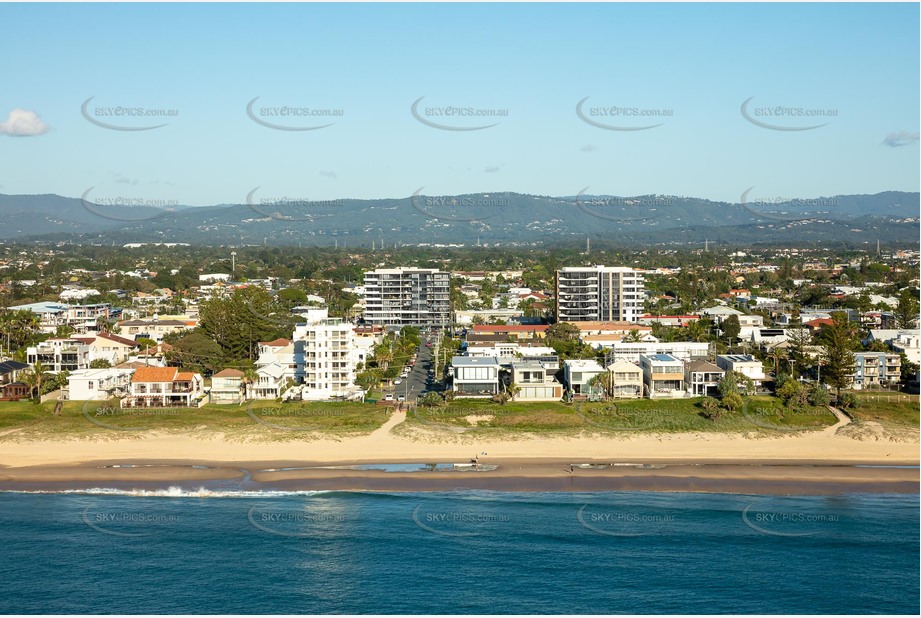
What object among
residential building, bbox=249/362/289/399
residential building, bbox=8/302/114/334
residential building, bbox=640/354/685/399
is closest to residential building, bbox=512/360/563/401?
residential building, bbox=640/354/685/399

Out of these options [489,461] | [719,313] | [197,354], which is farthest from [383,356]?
[719,313]

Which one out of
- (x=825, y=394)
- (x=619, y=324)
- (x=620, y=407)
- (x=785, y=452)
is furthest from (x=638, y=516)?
(x=619, y=324)

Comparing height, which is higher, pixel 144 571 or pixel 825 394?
pixel 825 394

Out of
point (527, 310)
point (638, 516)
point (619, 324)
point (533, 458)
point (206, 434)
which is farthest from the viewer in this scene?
point (527, 310)

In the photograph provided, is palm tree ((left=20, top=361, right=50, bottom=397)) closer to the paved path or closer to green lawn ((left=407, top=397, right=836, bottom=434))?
green lawn ((left=407, top=397, right=836, bottom=434))

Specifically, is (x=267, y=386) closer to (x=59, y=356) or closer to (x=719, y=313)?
(x=59, y=356)

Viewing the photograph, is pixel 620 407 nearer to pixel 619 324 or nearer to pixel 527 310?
pixel 619 324
